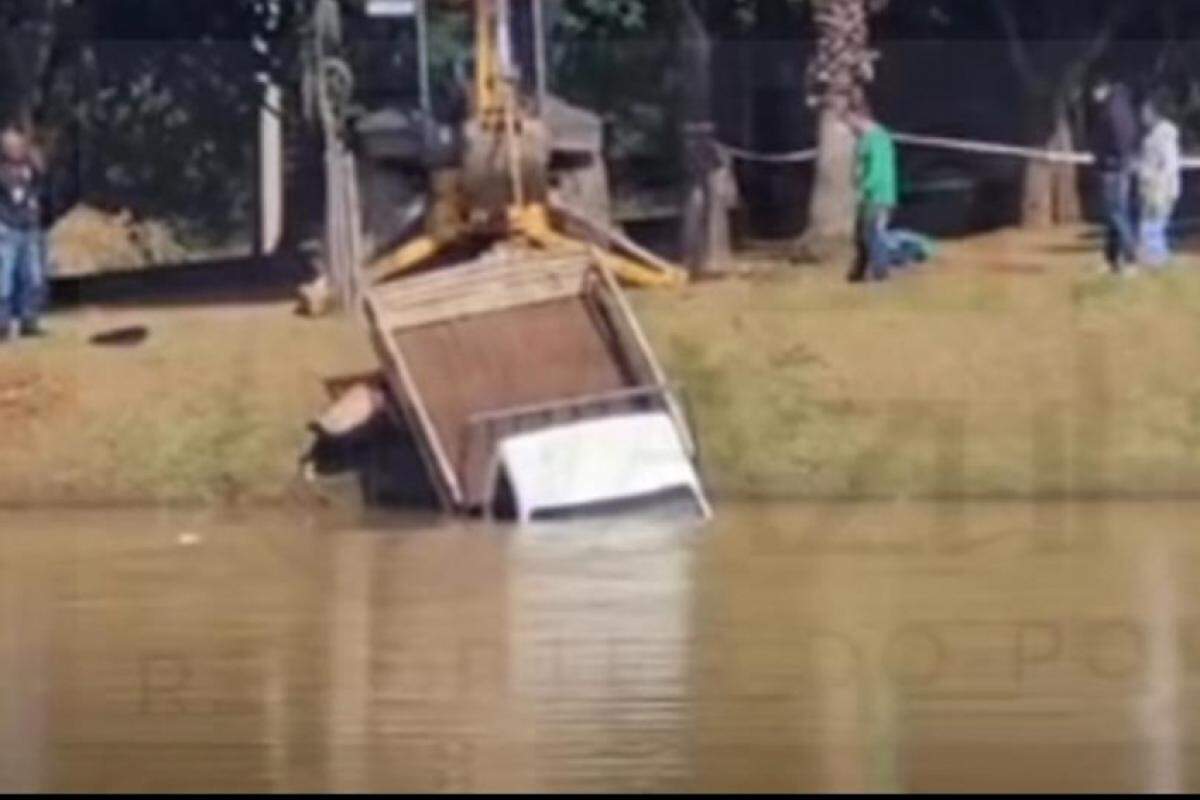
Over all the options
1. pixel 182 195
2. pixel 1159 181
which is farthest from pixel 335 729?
pixel 182 195

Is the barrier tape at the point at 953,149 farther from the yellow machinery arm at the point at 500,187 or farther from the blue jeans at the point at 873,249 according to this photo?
the blue jeans at the point at 873,249

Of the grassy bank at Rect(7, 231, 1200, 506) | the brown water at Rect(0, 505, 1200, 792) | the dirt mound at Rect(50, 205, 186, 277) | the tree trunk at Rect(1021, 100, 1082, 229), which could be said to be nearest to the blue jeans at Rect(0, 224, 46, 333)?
the grassy bank at Rect(7, 231, 1200, 506)

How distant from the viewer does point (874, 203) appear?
3803cm

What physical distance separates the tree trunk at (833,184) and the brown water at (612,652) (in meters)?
8.55

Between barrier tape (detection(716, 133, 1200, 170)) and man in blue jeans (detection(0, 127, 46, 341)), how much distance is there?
9.04 metres

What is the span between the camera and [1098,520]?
102 feet

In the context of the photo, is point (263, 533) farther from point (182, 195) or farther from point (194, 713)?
point (182, 195)

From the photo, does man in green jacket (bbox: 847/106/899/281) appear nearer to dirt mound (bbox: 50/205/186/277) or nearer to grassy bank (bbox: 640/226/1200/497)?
grassy bank (bbox: 640/226/1200/497)

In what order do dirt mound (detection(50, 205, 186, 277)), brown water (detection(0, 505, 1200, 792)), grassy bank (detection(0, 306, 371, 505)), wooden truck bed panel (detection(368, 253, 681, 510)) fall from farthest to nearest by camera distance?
dirt mound (detection(50, 205, 186, 277)) < grassy bank (detection(0, 306, 371, 505)) < wooden truck bed panel (detection(368, 253, 681, 510)) < brown water (detection(0, 505, 1200, 792))

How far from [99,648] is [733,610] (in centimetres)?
355

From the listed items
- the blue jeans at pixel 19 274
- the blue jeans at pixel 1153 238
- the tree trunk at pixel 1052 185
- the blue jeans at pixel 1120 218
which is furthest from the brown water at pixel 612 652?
the tree trunk at pixel 1052 185

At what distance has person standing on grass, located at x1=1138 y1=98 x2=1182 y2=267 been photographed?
126ft

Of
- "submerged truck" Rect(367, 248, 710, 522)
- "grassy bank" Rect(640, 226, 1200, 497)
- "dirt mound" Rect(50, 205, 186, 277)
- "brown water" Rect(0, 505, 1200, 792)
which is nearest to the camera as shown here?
"brown water" Rect(0, 505, 1200, 792)

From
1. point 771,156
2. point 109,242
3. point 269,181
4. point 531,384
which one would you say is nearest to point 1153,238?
point 771,156
